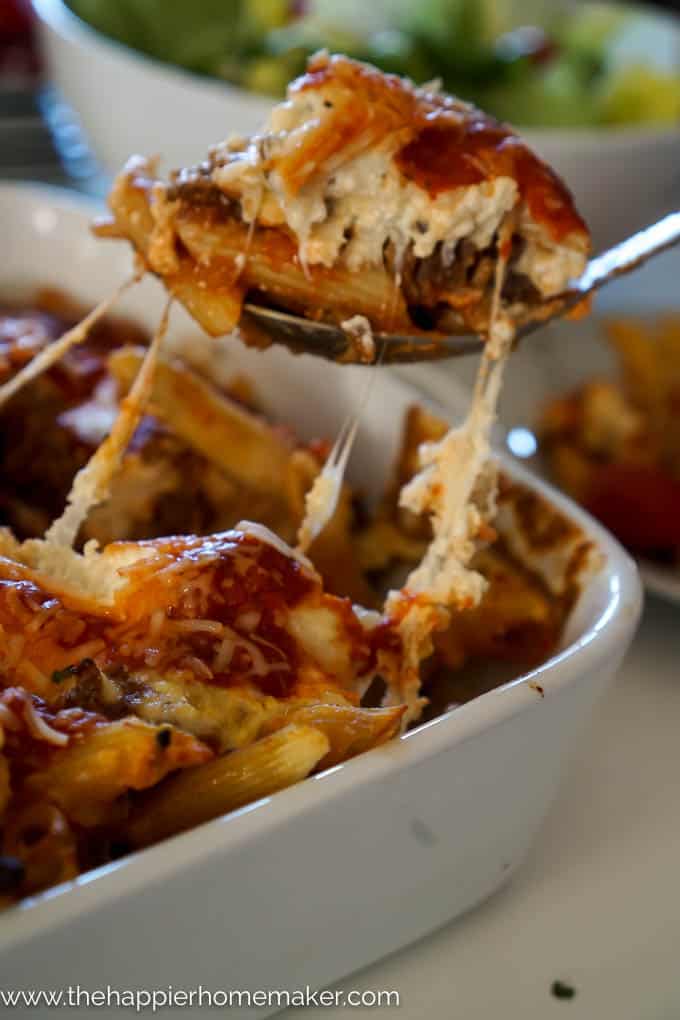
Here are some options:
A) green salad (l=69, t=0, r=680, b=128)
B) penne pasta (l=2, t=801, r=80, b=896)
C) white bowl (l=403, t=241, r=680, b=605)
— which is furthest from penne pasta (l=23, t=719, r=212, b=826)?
green salad (l=69, t=0, r=680, b=128)

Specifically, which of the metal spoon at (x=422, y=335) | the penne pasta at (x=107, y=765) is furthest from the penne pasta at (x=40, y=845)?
the metal spoon at (x=422, y=335)

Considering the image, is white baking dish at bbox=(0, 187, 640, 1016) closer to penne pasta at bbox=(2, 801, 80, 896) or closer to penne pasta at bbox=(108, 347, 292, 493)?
penne pasta at bbox=(2, 801, 80, 896)

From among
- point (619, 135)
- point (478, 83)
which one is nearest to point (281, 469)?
point (619, 135)

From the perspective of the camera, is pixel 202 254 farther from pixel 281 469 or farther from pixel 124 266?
pixel 124 266

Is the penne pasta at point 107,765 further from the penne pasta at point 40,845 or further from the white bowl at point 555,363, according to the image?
the white bowl at point 555,363

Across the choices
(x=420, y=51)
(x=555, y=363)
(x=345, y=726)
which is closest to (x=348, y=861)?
(x=345, y=726)

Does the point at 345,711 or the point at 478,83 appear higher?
the point at 478,83

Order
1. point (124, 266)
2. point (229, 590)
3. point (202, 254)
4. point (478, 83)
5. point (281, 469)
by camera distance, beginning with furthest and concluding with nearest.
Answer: point (478, 83) < point (124, 266) < point (281, 469) < point (202, 254) < point (229, 590)
